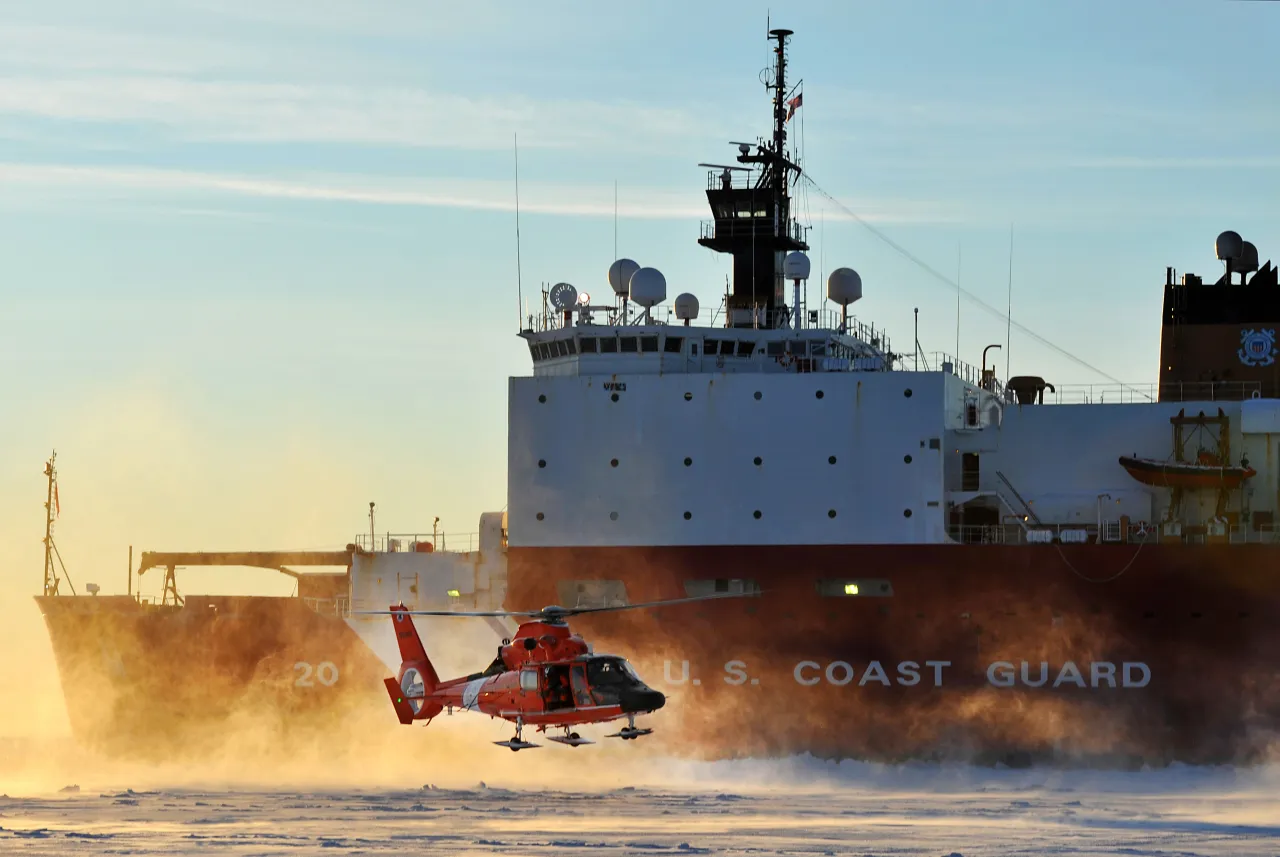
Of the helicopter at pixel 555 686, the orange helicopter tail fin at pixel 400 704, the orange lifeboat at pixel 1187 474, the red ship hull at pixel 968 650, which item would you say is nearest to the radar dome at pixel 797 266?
the red ship hull at pixel 968 650

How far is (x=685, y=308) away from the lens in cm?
4938

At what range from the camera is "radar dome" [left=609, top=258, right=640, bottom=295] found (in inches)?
1934

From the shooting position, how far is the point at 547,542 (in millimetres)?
47344

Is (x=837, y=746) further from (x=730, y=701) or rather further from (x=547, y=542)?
(x=547, y=542)

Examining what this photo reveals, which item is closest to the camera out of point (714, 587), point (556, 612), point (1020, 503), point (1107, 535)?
point (556, 612)

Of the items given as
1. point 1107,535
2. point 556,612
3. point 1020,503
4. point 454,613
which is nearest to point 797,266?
point 1020,503

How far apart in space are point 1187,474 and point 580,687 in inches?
514

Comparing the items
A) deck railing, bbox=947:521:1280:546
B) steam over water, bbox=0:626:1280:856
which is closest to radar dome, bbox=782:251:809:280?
deck railing, bbox=947:521:1280:546

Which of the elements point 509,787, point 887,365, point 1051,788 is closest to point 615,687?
point 509,787

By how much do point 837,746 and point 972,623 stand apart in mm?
3335

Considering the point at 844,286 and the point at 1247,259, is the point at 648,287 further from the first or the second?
the point at 1247,259

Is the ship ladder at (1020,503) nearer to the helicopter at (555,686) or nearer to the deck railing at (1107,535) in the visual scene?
the deck railing at (1107,535)

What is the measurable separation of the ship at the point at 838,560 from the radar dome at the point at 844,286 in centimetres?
7

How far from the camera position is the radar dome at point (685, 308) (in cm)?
4934
